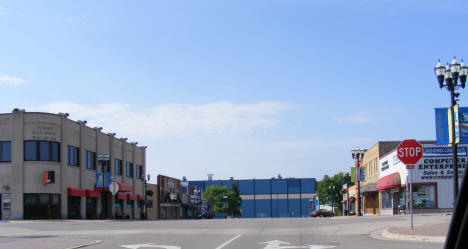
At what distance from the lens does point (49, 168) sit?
5106 cm

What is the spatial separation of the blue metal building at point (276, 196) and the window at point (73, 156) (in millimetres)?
63160

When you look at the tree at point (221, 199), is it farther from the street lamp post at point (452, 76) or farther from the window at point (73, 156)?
the street lamp post at point (452, 76)

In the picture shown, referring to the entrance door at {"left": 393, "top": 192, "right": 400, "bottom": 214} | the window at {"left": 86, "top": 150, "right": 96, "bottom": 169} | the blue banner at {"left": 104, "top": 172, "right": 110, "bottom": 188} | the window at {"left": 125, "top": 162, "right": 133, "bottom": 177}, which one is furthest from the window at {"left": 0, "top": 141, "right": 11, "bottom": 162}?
the entrance door at {"left": 393, "top": 192, "right": 400, "bottom": 214}

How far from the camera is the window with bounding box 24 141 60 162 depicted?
5031cm

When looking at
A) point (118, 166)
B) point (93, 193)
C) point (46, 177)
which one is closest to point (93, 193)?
point (93, 193)

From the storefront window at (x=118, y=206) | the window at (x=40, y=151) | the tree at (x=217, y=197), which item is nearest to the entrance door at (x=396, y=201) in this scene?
the storefront window at (x=118, y=206)

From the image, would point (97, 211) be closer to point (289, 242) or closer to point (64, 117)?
point (64, 117)

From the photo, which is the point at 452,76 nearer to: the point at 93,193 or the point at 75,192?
the point at 75,192

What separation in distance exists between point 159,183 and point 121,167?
14674mm

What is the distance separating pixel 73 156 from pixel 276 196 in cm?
7044

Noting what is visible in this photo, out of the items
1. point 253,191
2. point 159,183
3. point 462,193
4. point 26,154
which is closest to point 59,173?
point 26,154

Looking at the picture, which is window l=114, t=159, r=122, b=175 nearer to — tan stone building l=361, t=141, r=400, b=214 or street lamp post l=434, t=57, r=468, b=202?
tan stone building l=361, t=141, r=400, b=214

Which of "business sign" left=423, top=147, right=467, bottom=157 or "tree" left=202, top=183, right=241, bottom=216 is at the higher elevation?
"business sign" left=423, top=147, right=467, bottom=157

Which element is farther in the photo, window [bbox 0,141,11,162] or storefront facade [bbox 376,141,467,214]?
window [bbox 0,141,11,162]
